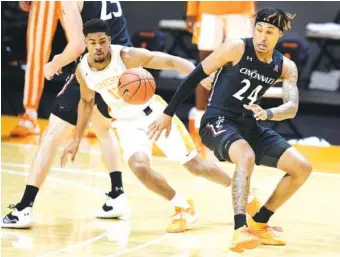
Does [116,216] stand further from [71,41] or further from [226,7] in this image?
[226,7]

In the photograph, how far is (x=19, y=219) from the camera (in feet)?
23.0

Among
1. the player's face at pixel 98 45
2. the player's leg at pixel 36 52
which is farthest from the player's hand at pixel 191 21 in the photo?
the player's face at pixel 98 45

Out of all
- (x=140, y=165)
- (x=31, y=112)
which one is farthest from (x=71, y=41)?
(x=31, y=112)

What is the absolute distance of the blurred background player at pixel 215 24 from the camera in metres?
10.3

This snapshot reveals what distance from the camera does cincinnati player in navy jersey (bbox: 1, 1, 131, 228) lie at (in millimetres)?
7098

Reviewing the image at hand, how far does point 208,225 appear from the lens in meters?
7.23

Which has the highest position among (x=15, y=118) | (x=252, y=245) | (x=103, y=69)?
(x=103, y=69)

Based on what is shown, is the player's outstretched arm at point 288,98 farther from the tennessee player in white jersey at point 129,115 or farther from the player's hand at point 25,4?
the player's hand at point 25,4

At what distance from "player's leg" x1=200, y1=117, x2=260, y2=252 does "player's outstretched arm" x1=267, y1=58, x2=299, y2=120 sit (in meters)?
0.29

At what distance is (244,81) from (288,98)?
31 cm

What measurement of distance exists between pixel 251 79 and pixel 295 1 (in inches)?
253

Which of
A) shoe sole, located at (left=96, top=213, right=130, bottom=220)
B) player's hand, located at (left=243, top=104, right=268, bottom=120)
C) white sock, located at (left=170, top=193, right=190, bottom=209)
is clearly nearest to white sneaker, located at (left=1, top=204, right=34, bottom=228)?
shoe sole, located at (left=96, top=213, right=130, bottom=220)

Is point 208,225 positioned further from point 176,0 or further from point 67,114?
point 176,0

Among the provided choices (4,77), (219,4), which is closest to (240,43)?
(219,4)
